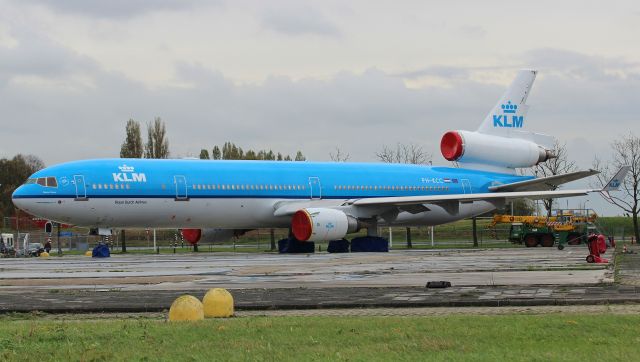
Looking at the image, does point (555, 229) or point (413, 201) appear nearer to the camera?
point (413, 201)

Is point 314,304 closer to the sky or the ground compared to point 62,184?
closer to the ground

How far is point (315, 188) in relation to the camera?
42.1 metres

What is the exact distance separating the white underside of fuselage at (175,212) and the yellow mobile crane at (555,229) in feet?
35.4

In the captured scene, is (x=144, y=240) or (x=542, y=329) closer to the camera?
(x=542, y=329)

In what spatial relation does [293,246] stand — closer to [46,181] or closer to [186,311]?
[46,181]

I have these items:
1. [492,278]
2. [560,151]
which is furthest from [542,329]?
[560,151]

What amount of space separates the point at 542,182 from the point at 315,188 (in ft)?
35.8

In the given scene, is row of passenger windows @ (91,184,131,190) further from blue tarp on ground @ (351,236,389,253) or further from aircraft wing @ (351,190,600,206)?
blue tarp on ground @ (351,236,389,253)

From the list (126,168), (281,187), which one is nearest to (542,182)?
(281,187)

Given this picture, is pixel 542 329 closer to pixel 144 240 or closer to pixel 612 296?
pixel 612 296

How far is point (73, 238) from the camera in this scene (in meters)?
77.0

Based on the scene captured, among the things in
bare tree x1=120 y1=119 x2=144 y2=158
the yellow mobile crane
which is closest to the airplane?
the yellow mobile crane

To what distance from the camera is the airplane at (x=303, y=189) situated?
118 ft

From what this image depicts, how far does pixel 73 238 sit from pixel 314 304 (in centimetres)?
6564
